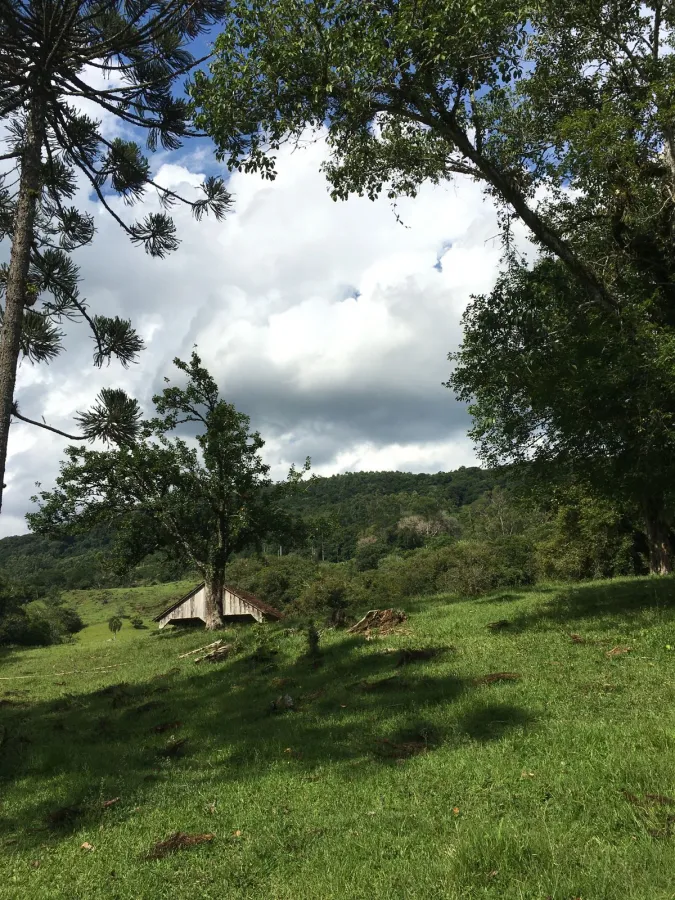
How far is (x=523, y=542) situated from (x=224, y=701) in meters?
76.5

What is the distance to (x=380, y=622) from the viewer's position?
1827cm

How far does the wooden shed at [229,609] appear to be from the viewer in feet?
152

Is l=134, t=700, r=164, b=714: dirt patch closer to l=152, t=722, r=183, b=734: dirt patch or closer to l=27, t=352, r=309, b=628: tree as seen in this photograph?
l=152, t=722, r=183, b=734: dirt patch

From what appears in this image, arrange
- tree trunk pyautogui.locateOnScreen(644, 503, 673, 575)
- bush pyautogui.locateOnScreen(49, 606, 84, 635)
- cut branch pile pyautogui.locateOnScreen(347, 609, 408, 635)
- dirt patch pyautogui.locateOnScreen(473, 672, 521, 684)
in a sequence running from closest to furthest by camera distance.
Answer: dirt patch pyautogui.locateOnScreen(473, 672, 521, 684) < cut branch pile pyautogui.locateOnScreen(347, 609, 408, 635) < tree trunk pyautogui.locateOnScreen(644, 503, 673, 575) < bush pyautogui.locateOnScreen(49, 606, 84, 635)

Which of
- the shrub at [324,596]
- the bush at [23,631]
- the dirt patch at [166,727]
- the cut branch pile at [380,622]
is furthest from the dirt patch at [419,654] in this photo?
the bush at [23,631]

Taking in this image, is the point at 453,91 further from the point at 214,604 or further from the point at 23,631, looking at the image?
the point at 23,631

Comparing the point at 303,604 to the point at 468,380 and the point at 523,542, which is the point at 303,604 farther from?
the point at 468,380

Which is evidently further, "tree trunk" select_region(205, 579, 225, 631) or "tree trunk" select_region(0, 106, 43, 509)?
"tree trunk" select_region(205, 579, 225, 631)

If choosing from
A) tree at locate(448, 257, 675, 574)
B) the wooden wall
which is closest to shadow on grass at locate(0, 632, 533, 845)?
tree at locate(448, 257, 675, 574)

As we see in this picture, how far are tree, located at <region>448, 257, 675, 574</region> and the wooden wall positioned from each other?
34.2m

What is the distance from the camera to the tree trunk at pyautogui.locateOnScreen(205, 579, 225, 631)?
97.3ft

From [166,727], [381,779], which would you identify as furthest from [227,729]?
[381,779]

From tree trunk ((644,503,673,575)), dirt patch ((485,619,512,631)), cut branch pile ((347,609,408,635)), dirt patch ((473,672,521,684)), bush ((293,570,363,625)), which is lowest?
bush ((293,570,363,625))

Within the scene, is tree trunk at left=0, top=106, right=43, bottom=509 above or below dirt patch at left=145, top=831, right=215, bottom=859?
above
